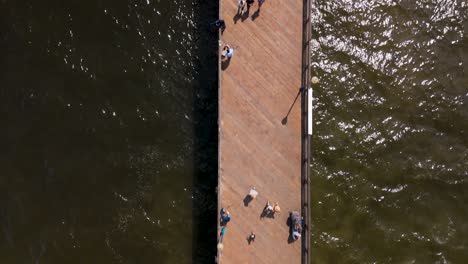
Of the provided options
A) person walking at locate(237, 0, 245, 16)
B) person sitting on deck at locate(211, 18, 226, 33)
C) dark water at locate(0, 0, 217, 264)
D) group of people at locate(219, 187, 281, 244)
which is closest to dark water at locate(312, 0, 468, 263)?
group of people at locate(219, 187, 281, 244)

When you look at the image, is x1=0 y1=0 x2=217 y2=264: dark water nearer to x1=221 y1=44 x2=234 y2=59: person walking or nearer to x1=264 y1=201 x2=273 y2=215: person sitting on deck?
x1=221 y1=44 x2=234 y2=59: person walking

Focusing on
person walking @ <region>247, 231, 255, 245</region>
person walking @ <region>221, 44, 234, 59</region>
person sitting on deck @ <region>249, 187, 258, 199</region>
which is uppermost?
person walking @ <region>221, 44, 234, 59</region>

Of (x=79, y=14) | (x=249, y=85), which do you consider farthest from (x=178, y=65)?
(x=79, y=14)

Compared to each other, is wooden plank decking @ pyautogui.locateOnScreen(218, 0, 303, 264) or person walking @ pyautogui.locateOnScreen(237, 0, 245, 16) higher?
person walking @ pyautogui.locateOnScreen(237, 0, 245, 16)

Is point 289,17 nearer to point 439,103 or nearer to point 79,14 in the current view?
point 439,103

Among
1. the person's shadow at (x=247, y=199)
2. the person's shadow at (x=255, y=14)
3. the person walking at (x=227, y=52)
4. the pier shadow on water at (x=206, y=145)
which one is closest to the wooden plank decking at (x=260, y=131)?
the person's shadow at (x=255, y=14)

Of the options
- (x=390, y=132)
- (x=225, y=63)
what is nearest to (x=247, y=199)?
(x=225, y=63)

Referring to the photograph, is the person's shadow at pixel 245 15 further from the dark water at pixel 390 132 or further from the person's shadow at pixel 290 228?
the person's shadow at pixel 290 228
